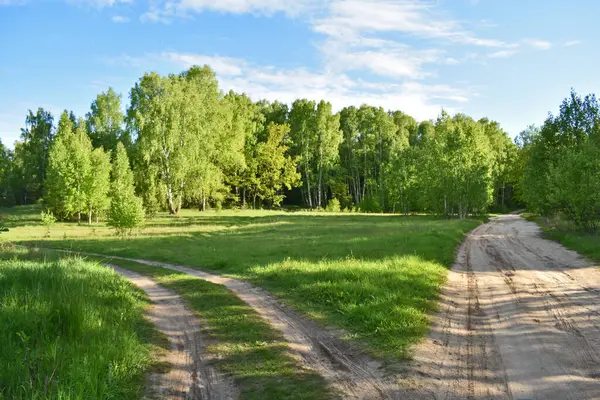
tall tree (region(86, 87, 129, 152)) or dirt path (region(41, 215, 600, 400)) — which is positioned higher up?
tall tree (region(86, 87, 129, 152))

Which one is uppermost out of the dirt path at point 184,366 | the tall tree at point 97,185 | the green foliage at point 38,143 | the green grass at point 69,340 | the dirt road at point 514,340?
the green foliage at point 38,143

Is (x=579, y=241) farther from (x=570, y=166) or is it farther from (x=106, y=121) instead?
(x=106, y=121)

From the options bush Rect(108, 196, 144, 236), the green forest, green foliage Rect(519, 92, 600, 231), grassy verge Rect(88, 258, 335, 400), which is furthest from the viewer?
the green forest

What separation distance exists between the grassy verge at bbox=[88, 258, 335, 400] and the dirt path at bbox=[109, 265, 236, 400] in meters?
0.21

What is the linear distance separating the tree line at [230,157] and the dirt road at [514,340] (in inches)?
1140

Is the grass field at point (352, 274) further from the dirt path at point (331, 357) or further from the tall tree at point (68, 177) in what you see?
the tall tree at point (68, 177)

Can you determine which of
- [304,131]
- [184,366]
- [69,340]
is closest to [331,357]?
[184,366]

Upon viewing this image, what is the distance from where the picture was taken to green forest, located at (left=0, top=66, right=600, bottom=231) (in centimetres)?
3944

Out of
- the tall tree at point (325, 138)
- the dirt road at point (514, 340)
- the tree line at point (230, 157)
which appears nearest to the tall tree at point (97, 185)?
the tree line at point (230, 157)

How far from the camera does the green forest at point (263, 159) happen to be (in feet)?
129

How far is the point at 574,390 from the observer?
535 centimetres

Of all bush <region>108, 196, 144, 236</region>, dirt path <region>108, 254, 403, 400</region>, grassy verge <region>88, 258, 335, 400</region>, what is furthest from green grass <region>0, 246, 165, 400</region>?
bush <region>108, 196, 144, 236</region>

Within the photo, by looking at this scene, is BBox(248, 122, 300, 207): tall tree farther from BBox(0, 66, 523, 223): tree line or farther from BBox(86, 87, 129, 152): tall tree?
BBox(86, 87, 129, 152): tall tree

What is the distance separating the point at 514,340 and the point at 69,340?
7745mm
